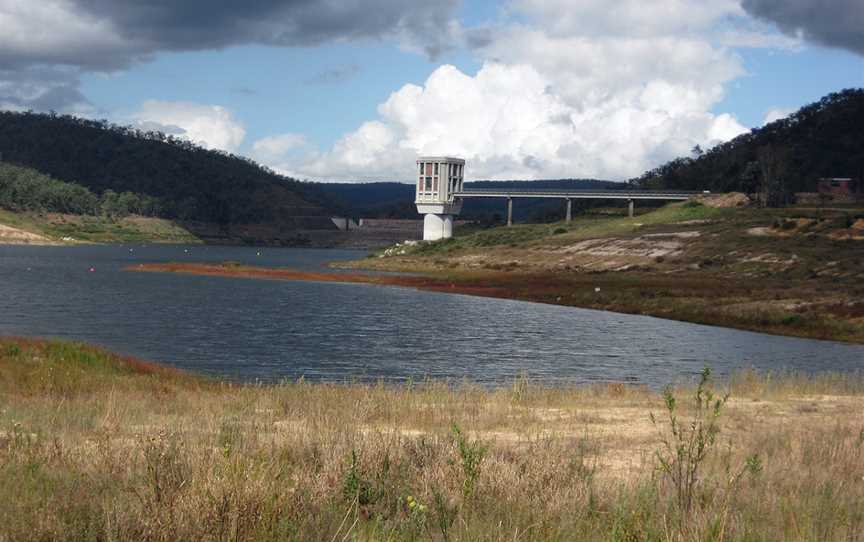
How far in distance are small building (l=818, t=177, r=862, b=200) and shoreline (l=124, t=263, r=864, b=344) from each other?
247ft

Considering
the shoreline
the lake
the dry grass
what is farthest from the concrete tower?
the dry grass

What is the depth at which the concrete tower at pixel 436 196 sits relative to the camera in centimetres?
19600

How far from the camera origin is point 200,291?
8725cm

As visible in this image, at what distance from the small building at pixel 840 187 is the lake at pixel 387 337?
103109 mm

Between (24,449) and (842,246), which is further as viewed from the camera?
(842,246)

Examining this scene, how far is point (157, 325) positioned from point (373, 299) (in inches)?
1158

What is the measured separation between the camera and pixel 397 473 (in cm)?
1216

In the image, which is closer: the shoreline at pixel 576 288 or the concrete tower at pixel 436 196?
the shoreline at pixel 576 288

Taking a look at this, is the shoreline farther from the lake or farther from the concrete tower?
the concrete tower

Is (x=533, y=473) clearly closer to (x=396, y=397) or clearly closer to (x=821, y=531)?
(x=821, y=531)

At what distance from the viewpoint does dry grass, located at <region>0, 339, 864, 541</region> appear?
29.4 ft

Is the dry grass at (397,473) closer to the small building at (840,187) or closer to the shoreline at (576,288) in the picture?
the shoreline at (576,288)

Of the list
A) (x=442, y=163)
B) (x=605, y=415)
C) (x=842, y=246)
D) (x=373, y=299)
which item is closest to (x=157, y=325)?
(x=373, y=299)

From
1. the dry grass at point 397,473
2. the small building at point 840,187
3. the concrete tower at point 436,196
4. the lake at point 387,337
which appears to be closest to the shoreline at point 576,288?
the lake at point 387,337
